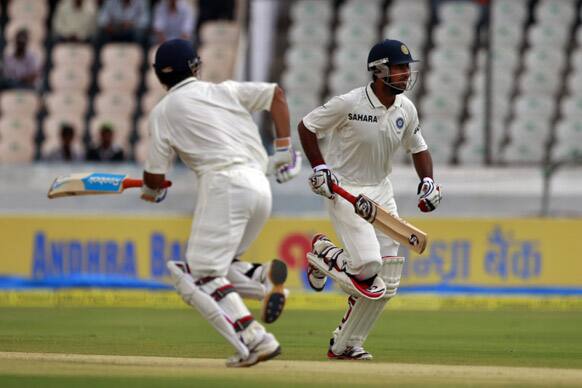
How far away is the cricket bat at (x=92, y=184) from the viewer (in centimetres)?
628

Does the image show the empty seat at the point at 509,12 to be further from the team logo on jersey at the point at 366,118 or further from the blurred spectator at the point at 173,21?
the team logo on jersey at the point at 366,118

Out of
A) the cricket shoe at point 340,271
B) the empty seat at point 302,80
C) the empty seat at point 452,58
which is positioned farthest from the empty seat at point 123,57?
the cricket shoe at point 340,271

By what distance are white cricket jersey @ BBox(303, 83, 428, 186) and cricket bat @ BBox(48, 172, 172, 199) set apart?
0.95m

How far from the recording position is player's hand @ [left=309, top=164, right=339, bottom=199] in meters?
6.31

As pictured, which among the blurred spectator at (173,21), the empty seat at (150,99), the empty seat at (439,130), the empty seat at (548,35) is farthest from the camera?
the empty seat at (548,35)

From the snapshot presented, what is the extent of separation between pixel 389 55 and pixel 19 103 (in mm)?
8713

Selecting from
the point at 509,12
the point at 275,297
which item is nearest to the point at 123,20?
the point at 509,12

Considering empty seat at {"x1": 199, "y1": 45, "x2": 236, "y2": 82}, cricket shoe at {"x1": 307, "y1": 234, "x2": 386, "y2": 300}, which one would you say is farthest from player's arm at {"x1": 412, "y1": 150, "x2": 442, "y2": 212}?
empty seat at {"x1": 199, "y1": 45, "x2": 236, "y2": 82}

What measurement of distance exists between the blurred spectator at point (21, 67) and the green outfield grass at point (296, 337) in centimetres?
455

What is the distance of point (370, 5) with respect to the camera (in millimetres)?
16094

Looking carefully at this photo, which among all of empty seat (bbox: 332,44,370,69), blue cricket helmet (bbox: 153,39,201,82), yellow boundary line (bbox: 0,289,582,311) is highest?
blue cricket helmet (bbox: 153,39,201,82)

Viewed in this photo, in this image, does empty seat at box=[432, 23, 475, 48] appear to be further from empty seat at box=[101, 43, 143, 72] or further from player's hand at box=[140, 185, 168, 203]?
player's hand at box=[140, 185, 168, 203]

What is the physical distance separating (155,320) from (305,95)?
19.9ft

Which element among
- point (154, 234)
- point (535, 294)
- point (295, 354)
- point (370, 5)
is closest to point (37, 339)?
point (295, 354)
